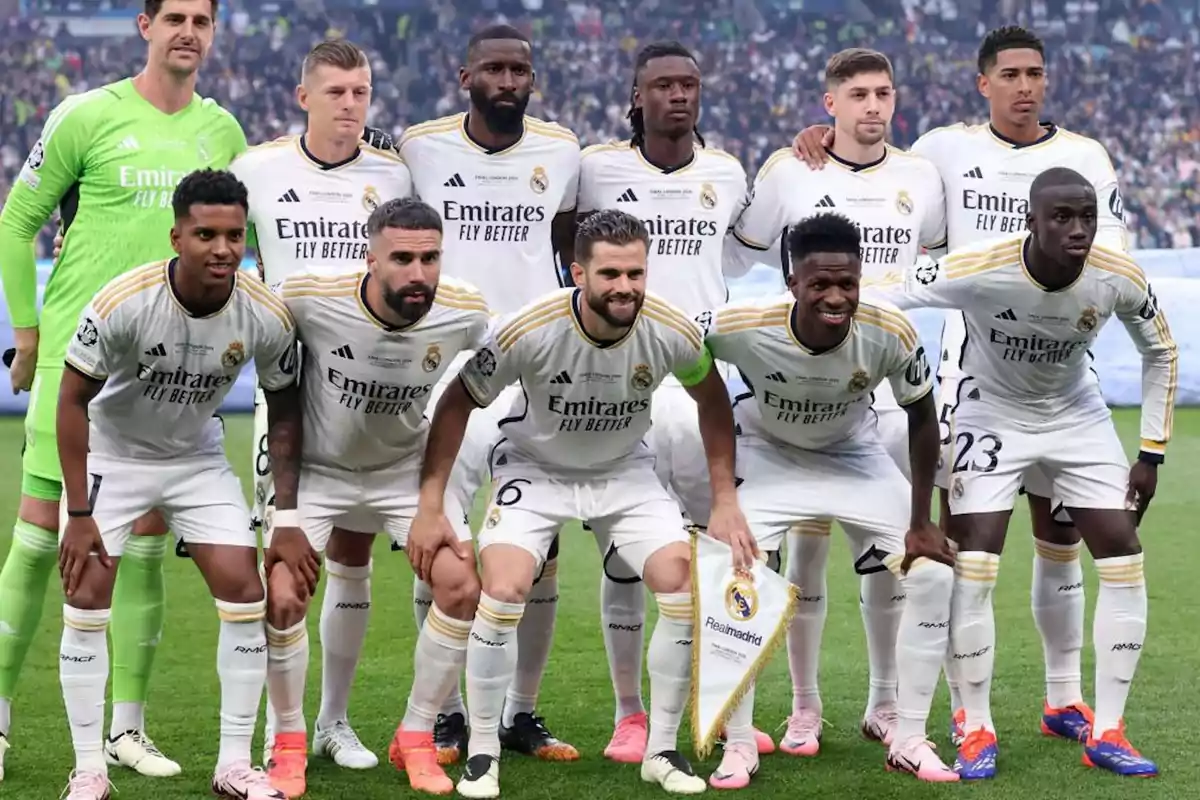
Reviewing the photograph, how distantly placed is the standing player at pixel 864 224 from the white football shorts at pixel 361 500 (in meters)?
1.33

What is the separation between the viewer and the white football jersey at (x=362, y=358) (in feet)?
17.4

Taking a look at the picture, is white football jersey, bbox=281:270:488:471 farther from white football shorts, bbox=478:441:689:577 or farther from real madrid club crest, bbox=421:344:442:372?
white football shorts, bbox=478:441:689:577

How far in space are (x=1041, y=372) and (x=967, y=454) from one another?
1.22ft

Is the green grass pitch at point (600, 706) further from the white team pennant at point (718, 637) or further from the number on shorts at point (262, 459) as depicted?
the number on shorts at point (262, 459)

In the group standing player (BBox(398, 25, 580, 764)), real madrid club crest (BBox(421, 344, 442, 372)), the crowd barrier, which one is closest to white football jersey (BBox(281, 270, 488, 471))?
real madrid club crest (BBox(421, 344, 442, 372))

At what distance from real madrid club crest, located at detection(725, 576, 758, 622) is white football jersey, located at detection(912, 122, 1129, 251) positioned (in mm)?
1725

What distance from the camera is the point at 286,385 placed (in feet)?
17.4

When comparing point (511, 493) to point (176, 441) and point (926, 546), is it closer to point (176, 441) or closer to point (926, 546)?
point (176, 441)

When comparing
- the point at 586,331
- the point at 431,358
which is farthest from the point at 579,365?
the point at 431,358

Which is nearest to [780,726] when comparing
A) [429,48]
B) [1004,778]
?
[1004,778]

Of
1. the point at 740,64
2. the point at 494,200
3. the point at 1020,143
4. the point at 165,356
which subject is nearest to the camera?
the point at 165,356

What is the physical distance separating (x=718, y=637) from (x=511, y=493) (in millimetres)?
832

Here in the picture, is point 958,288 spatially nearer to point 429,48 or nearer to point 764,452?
point 764,452

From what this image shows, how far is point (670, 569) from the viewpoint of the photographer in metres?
5.41
